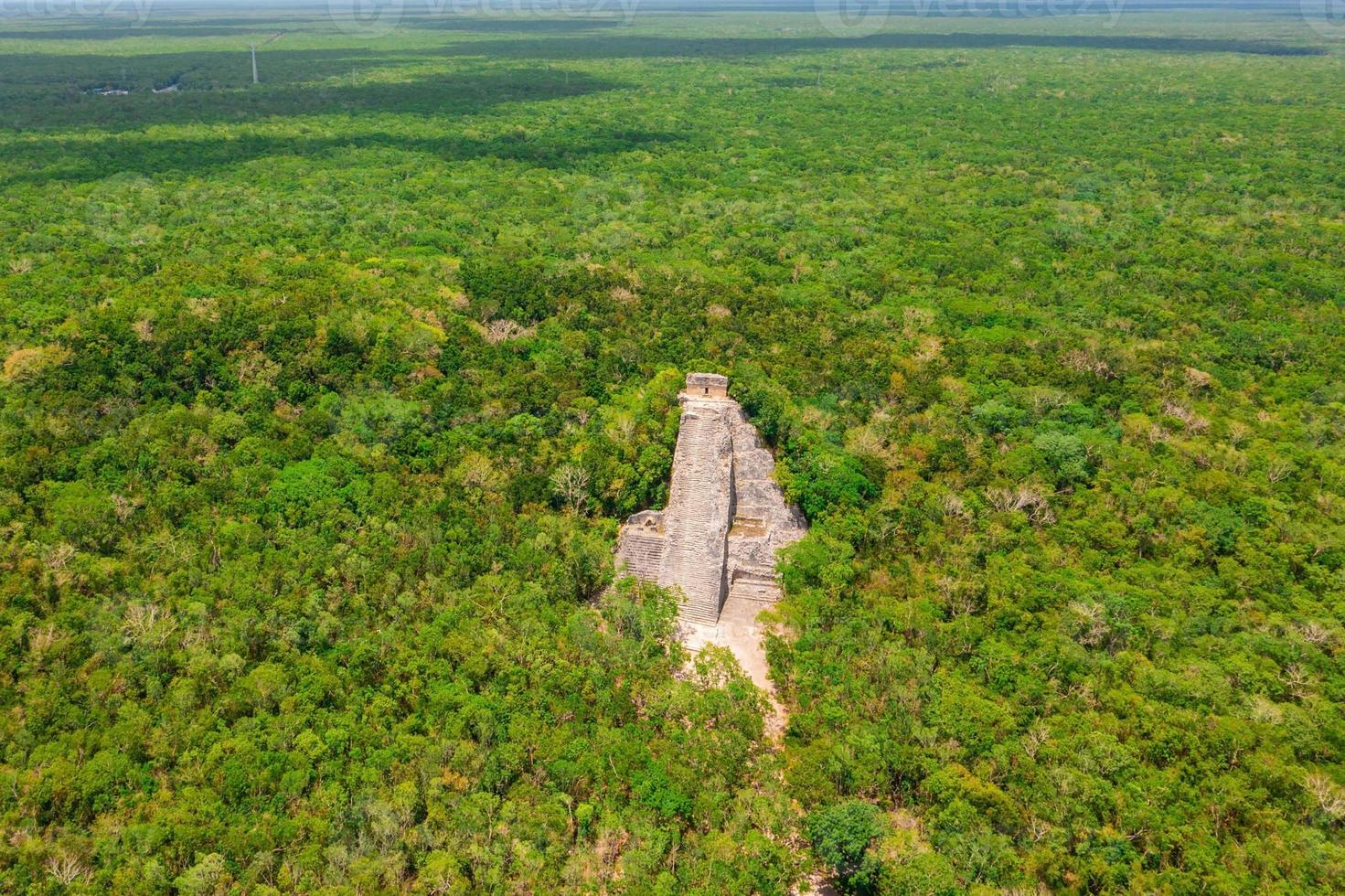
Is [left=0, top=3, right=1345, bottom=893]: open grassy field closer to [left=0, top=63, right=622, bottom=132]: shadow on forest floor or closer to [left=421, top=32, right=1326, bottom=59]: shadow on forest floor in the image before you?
[left=0, top=63, right=622, bottom=132]: shadow on forest floor

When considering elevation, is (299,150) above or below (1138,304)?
above

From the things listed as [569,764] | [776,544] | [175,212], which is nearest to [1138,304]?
[776,544]

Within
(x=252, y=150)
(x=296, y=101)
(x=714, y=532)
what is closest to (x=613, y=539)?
(x=714, y=532)

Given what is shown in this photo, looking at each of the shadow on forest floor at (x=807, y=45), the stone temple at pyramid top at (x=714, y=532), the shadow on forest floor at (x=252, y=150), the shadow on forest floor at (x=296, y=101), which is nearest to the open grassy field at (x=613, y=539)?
the stone temple at pyramid top at (x=714, y=532)

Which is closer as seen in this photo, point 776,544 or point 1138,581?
point 1138,581

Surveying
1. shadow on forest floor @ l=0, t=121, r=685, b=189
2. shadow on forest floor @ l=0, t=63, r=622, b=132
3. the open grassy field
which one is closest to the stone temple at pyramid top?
the open grassy field

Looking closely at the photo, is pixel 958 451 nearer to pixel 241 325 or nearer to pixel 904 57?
pixel 241 325
